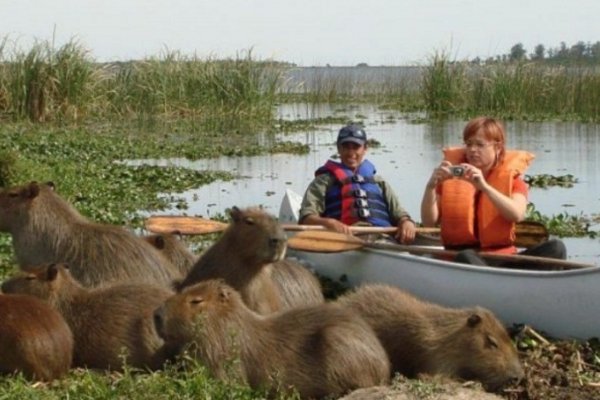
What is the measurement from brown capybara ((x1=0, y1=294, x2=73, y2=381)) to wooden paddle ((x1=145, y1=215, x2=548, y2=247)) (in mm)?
2917

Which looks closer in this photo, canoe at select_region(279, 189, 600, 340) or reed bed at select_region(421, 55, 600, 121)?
canoe at select_region(279, 189, 600, 340)

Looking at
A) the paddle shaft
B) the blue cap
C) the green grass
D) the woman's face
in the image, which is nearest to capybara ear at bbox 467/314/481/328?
the green grass

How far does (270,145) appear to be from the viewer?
24.0 m

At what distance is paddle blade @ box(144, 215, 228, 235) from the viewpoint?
9133mm

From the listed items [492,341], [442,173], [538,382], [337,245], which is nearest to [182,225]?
[337,245]

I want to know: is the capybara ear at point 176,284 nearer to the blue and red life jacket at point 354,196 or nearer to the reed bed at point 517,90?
the blue and red life jacket at point 354,196

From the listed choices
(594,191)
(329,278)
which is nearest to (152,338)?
(329,278)

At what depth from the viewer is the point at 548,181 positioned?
693 inches

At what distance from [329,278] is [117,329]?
11.3 feet

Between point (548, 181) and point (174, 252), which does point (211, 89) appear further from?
point (174, 252)

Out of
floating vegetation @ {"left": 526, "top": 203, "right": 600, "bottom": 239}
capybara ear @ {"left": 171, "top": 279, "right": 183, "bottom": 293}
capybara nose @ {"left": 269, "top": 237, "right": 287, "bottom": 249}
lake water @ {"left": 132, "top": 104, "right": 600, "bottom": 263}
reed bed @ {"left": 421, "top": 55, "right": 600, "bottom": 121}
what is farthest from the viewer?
reed bed @ {"left": 421, "top": 55, "right": 600, "bottom": 121}

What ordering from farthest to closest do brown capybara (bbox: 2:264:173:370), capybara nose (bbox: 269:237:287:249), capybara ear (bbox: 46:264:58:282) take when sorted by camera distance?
capybara nose (bbox: 269:237:287:249) < capybara ear (bbox: 46:264:58:282) < brown capybara (bbox: 2:264:173:370)

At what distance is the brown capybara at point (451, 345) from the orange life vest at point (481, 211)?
211cm

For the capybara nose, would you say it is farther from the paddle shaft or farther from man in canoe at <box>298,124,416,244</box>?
man in canoe at <box>298,124,416,244</box>
